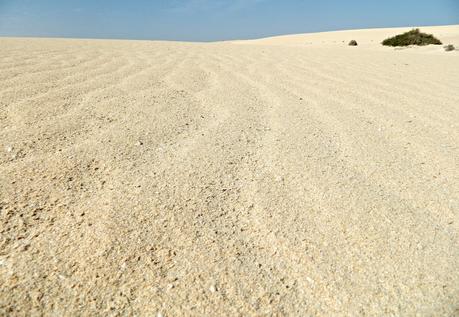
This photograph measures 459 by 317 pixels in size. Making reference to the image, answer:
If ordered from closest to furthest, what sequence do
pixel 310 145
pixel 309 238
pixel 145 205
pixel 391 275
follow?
pixel 391 275 → pixel 309 238 → pixel 145 205 → pixel 310 145

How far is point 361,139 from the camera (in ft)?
5.62

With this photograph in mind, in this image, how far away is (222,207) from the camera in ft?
3.66

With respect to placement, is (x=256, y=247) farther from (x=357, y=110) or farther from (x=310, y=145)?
(x=357, y=110)

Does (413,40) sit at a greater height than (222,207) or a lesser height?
lesser

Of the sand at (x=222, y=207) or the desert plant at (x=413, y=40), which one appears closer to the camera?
the sand at (x=222, y=207)

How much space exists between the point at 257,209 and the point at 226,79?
6.96ft

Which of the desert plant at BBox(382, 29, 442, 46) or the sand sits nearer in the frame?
the sand

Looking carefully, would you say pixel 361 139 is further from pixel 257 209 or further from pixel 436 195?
pixel 257 209

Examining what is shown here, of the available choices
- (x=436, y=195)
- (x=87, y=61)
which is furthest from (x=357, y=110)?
(x=87, y=61)

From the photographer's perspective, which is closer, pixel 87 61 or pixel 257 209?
pixel 257 209

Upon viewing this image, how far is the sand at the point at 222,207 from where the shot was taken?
2.60 ft

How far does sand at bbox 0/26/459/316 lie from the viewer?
79 cm

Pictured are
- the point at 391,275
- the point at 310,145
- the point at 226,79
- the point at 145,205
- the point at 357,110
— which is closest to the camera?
the point at 391,275

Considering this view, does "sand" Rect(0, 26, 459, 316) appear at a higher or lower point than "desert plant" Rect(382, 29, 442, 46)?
higher
